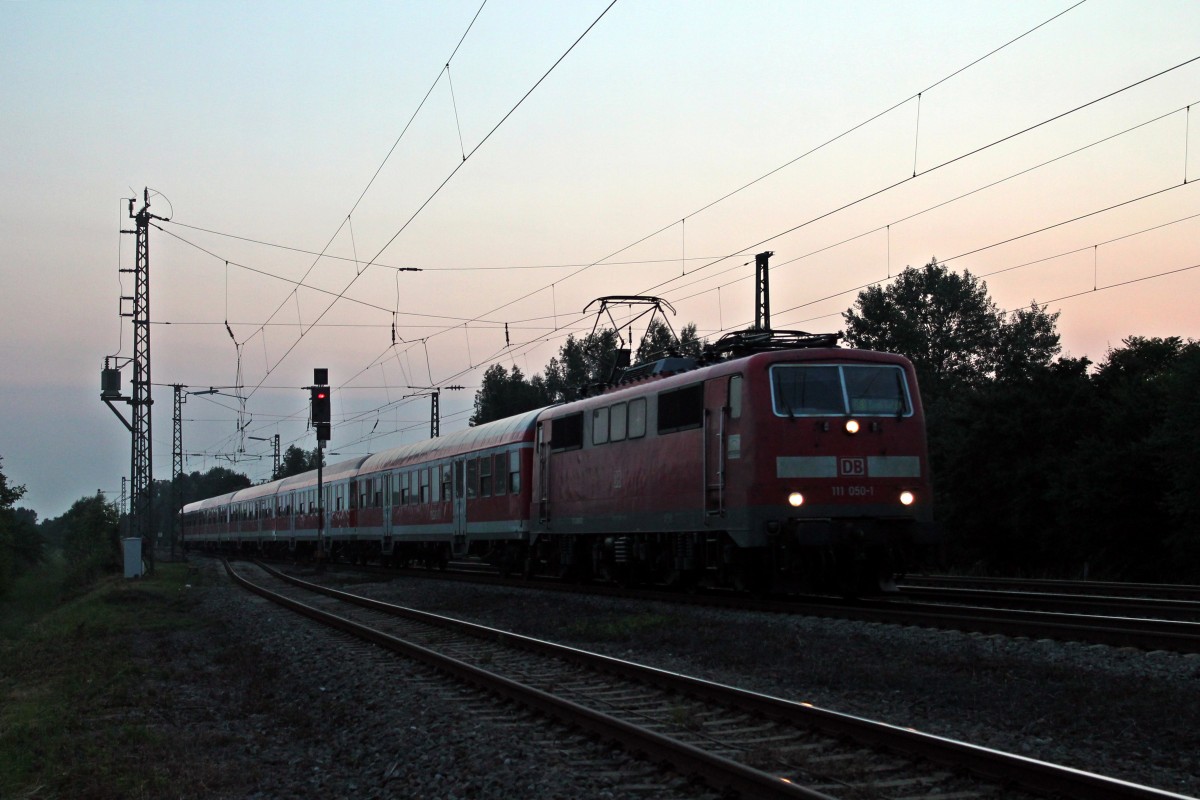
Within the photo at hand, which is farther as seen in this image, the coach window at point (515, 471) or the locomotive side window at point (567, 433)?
the coach window at point (515, 471)

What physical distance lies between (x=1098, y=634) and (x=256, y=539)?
174ft

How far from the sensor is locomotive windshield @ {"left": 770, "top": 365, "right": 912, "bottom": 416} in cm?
1555

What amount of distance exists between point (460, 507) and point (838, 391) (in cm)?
1540

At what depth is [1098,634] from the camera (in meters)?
10.8

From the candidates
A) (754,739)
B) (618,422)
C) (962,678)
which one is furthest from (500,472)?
(754,739)

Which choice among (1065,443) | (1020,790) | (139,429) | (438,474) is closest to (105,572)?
(139,429)

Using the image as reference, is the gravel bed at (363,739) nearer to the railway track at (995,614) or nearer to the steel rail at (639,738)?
the steel rail at (639,738)

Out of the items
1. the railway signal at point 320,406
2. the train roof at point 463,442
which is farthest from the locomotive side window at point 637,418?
the railway signal at point 320,406

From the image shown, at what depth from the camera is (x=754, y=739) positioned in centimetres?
757

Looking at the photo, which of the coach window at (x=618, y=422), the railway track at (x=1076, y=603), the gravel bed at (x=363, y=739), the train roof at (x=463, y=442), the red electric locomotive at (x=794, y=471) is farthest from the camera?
the train roof at (x=463, y=442)

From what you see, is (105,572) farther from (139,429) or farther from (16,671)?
(16,671)

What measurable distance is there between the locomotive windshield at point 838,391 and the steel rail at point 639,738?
607 centimetres

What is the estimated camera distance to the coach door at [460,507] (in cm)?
2891

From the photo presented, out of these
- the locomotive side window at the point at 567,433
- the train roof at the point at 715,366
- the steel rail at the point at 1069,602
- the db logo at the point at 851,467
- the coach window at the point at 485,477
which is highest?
the train roof at the point at 715,366
